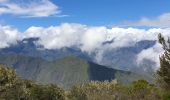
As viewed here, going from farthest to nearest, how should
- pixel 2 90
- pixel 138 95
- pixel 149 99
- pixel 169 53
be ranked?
pixel 138 95
pixel 2 90
pixel 149 99
pixel 169 53

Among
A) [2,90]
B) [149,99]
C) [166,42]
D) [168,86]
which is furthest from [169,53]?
[2,90]

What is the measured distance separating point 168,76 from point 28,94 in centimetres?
14560

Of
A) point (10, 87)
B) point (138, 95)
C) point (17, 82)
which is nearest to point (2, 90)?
point (10, 87)

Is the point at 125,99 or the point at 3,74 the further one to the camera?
the point at 125,99

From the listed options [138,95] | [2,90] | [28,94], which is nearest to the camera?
[2,90]

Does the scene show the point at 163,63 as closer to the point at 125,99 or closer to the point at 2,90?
the point at 2,90

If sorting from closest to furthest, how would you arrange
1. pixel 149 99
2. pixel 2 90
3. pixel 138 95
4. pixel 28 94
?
1. pixel 149 99
2. pixel 2 90
3. pixel 138 95
4. pixel 28 94

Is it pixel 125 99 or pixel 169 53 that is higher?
pixel 169 53

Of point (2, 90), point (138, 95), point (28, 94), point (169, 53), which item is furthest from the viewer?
point (28, 94)

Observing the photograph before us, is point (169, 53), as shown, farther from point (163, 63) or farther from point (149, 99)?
point (149, 99)

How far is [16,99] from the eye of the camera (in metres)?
172

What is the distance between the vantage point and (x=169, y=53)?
164 feet

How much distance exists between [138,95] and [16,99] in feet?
173

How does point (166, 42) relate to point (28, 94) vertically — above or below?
above
